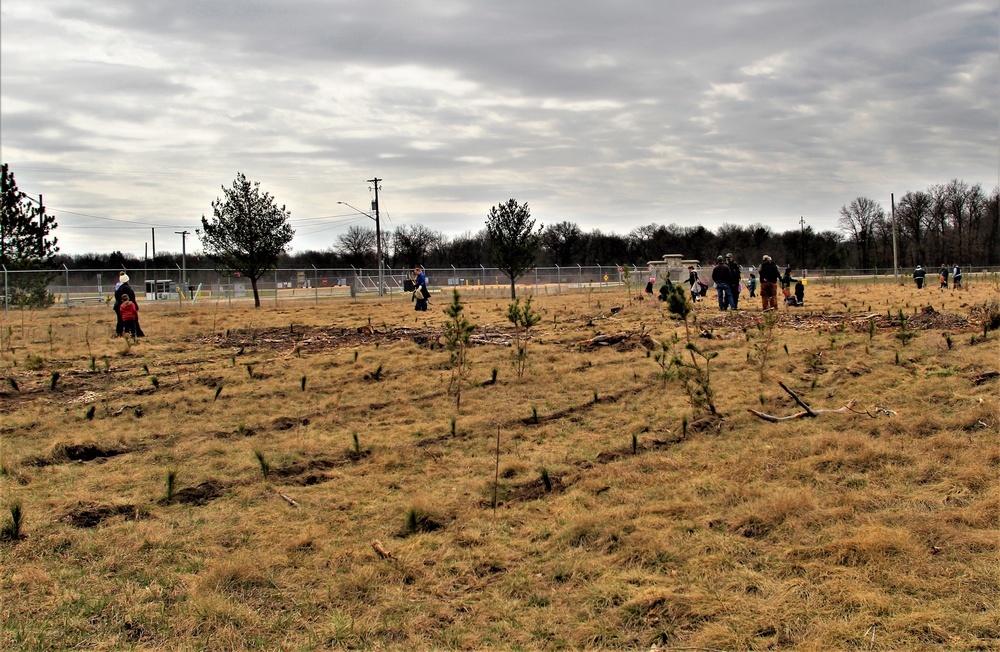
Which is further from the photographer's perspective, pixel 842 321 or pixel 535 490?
pixel 842 321

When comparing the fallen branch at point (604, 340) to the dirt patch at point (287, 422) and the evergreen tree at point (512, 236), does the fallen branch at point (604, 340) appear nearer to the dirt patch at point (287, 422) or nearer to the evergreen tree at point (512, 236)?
the dirt patch at point (287, 422)

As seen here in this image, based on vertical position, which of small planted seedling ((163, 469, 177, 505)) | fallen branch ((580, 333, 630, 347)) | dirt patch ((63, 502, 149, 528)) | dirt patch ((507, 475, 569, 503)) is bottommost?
dirt patch ((507, 475, 569, 503))

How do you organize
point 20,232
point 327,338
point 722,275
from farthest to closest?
point 20,232, point 722,275, point 327,338

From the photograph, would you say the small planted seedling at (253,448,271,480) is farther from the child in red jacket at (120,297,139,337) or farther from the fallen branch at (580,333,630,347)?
the child in red jacket at (120,297,139,337)

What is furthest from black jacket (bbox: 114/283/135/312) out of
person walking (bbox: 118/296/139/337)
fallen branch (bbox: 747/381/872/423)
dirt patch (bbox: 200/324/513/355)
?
fallen branch (bbox: 747/381/872/423)

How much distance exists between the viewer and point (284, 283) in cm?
4091

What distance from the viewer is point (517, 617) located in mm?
3980

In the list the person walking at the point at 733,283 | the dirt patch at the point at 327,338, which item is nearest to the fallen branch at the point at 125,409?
the dirt patch at the point at 327,338

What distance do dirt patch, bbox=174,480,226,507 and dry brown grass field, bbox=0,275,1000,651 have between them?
1.0 inches

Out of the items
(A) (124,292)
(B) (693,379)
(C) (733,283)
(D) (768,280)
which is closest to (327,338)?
(A) (124,292)

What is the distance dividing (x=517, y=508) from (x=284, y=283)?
37618mm

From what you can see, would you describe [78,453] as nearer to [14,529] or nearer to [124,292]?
[14,529]

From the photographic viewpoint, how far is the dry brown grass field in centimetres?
388

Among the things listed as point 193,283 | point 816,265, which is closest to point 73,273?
point 193,283
